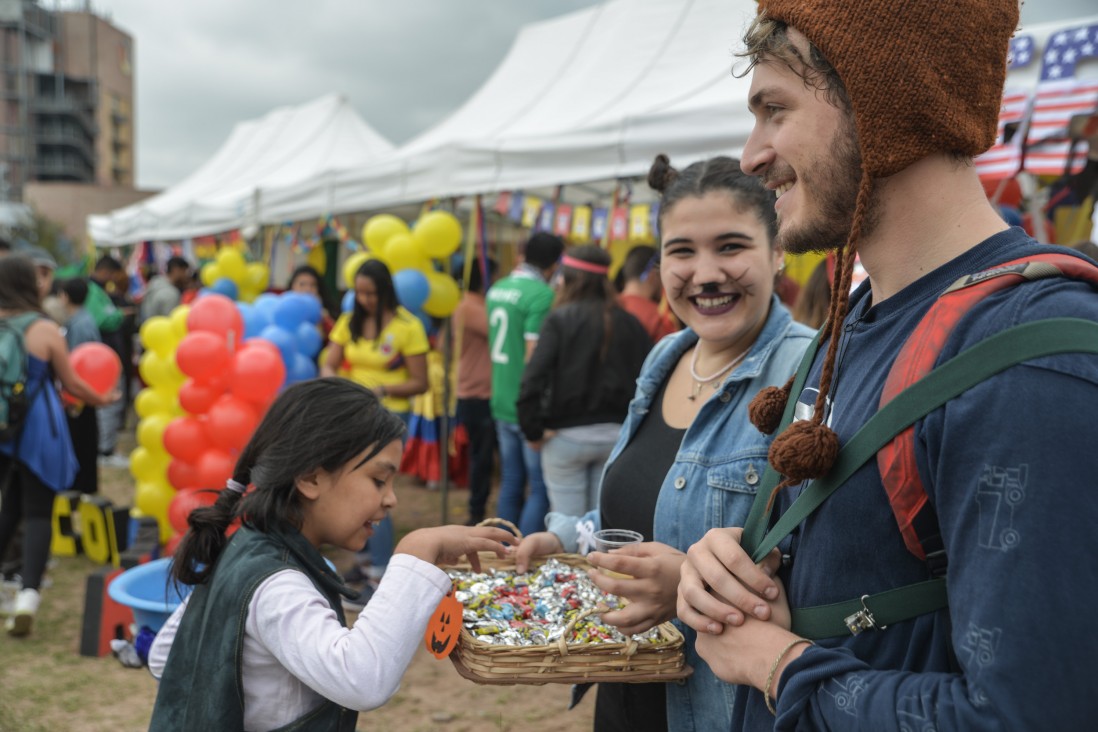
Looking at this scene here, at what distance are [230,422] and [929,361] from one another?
4351 millimetres

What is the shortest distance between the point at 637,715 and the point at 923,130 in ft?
4.52

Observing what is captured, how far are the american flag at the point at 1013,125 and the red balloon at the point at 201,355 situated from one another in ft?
13.6

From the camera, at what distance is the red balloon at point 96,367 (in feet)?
17.7

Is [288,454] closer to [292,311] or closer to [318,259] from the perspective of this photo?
[292,311]

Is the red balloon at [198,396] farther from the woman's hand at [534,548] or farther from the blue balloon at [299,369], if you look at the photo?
the woman's hand at [534,548]

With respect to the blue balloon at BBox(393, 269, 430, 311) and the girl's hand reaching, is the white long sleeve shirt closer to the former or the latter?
the girl's hand reaching

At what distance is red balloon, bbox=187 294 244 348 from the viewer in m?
4.91

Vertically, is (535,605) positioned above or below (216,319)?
below

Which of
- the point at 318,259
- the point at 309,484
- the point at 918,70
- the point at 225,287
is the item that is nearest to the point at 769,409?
the point at 918,70

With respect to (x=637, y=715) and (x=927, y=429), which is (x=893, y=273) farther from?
(x=637, y=715)

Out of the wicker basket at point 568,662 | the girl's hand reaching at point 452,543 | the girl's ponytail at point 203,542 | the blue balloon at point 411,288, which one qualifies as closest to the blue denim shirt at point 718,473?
the wicker basket at point 568,662

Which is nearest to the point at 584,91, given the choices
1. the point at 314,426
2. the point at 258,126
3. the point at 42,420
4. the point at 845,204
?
the point at 42,420

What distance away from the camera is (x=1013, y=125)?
4.11m

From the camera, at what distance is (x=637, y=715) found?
1.80 metres
